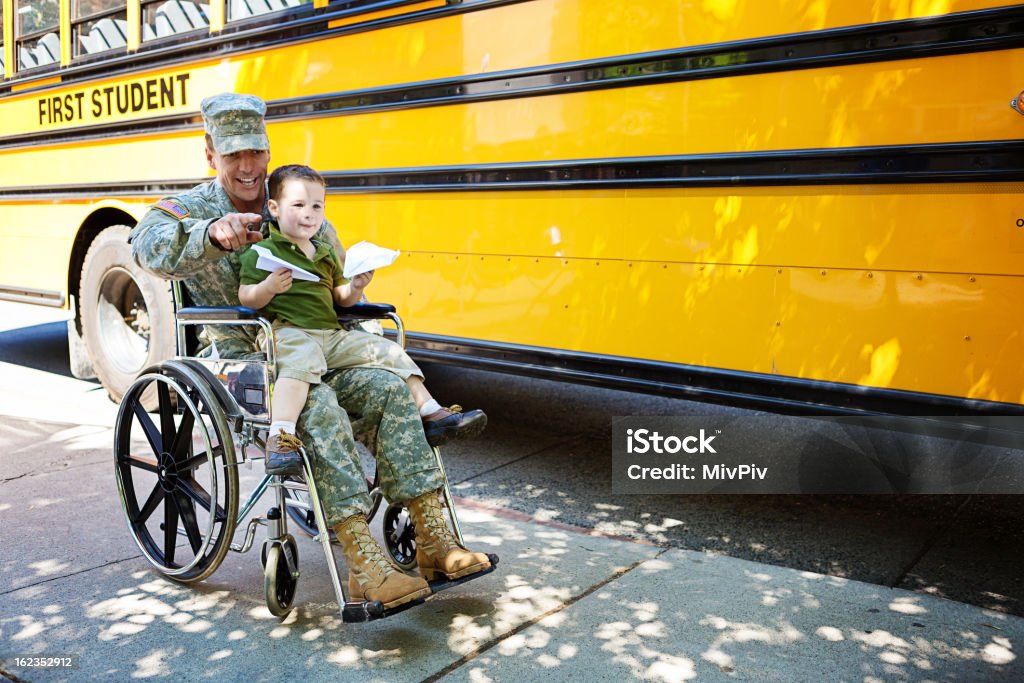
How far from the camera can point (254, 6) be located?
4.68 meters

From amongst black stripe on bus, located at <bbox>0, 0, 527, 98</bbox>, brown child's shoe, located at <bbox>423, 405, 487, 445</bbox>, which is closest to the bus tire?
black stripe on bus, located at <bbox>0, 0, 527, 98</bbox>

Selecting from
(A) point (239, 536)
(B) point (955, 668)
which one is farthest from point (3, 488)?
(B) point (955, 668)

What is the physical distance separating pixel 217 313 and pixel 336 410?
17.7 inches

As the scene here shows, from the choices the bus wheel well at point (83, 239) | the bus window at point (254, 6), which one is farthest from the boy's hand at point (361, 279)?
the bus wheel well at point (83, 239)

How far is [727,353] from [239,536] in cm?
183

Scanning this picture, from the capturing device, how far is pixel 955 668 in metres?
2.60

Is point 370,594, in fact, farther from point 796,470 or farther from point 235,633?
point 796,470

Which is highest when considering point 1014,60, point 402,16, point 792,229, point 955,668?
point 402,16

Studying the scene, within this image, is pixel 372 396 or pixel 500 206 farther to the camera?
pixel 500 206

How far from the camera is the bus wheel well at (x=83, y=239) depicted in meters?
5.68

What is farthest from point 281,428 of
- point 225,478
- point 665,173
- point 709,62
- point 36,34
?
point 36,34

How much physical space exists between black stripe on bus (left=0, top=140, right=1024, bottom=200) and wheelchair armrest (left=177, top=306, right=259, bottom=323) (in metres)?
1.33

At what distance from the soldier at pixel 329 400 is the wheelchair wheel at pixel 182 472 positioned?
22cm

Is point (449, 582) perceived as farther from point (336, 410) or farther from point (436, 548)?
point (336, 410)
